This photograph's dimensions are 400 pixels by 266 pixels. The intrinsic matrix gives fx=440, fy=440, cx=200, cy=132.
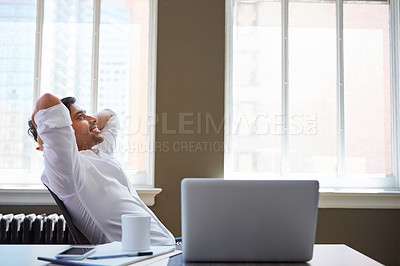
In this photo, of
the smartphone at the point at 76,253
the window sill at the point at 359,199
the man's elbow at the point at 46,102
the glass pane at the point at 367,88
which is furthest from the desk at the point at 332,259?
the glass pane at the point at 367,88

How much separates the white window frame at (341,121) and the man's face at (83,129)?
1.26 meters

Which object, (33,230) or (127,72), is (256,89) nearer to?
(127,72)

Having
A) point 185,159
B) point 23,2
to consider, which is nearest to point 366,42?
point 185,159

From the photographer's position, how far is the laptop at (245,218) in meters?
1.04

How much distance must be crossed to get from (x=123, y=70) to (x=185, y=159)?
819 millimetres

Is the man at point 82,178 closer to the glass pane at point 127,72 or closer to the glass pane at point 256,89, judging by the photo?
the glass pane at point 127,72

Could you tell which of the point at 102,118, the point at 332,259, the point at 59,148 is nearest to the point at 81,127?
the point at 102,118

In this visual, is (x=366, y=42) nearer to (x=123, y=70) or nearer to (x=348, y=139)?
(x=348, y=139)

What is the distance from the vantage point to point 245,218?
105 cm

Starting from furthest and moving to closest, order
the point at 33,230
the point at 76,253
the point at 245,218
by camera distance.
A: 1. the point at 33,230
2. the point at 76,253
3. the point at 245,218

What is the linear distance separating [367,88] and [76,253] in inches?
113

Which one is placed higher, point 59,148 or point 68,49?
point 68,49

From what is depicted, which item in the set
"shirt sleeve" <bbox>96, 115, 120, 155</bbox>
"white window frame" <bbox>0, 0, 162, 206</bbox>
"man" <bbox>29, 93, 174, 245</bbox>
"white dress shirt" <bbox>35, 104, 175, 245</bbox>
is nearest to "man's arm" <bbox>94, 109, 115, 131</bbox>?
"shirt sleeve" <bbox>96, 115, 120, 155</bbox>

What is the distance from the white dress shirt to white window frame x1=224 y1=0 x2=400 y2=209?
4.65 feet
